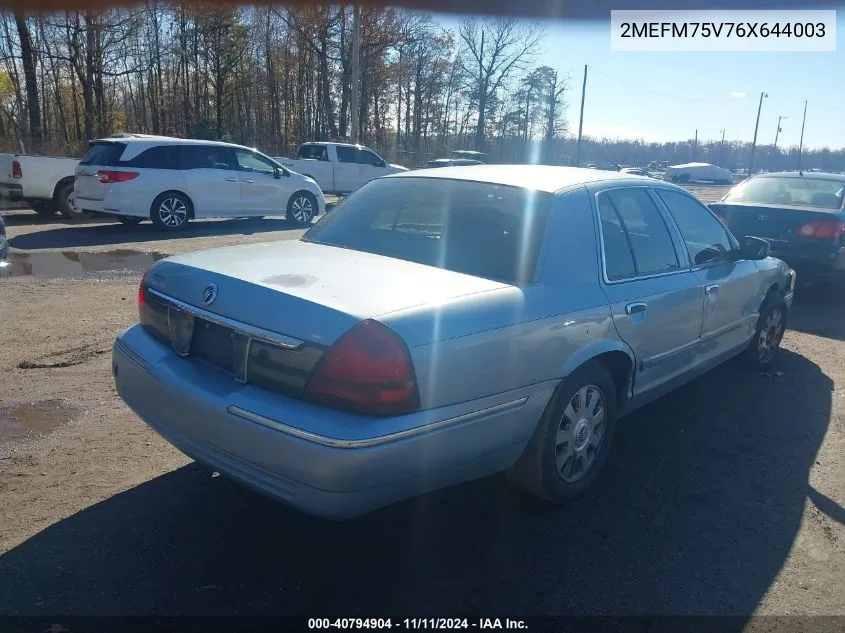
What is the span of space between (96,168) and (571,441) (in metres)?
11.3

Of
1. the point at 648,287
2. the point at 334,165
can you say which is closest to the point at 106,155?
the point at 334,165

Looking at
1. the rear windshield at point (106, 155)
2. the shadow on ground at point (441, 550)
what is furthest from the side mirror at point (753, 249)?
the rear windshield at point (106, 155)

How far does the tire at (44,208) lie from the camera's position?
14.1m

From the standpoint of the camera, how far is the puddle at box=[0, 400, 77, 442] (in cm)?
397

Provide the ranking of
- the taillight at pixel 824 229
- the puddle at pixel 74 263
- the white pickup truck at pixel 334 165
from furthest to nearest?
1. the white pickup truck at pixel 334 165
2. the puddle at pixel 74 263
3. the taillight at pixel 824 229

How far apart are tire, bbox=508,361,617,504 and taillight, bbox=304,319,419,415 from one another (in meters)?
0.92

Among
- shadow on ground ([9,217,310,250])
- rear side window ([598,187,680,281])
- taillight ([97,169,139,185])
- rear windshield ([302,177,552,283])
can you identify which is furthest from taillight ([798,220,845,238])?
taillight ([97,169,139,185])

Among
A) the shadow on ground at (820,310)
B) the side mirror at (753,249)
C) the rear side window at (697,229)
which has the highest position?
the rear side window at (697,229)

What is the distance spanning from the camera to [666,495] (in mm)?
3631

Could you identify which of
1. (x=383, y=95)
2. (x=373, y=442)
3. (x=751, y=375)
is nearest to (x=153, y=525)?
(x=373, y=442)

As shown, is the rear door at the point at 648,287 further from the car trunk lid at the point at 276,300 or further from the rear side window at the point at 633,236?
the car trunk lid at the point at 276,300

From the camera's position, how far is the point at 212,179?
13250 mm

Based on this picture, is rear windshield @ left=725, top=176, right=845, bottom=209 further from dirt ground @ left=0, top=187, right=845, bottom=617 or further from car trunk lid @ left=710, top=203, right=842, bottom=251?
dirt ground @ left=0, top=187, right=845, bottom=617

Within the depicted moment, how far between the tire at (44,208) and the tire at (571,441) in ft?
44.8
